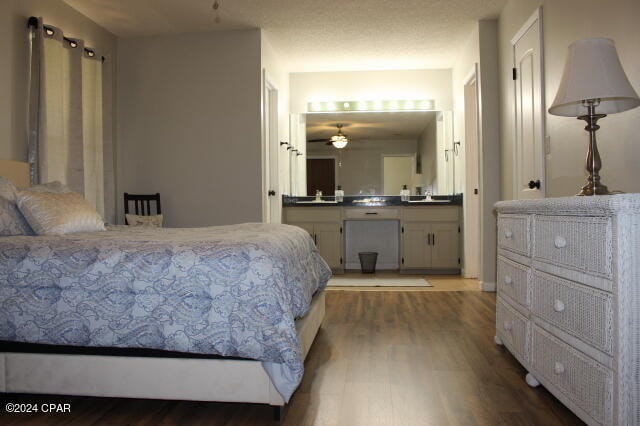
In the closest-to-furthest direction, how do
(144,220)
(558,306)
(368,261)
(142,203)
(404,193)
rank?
1. (558,306)
2. (144,220)
3. (142,203)
4. (368,261)
5. (404,193)

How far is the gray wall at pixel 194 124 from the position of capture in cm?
483

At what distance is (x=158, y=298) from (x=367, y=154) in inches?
194

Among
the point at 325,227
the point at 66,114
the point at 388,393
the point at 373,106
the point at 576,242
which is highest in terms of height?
the point at 373,106

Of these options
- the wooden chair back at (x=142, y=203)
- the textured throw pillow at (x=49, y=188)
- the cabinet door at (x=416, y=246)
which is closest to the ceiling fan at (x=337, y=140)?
the cabinet door at (x=416, y=246)

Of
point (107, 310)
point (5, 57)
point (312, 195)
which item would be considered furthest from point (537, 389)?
point (312, 195)

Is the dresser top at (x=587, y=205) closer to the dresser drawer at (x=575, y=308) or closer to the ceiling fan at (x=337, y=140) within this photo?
the dresser drawer at (x=575, y=308)

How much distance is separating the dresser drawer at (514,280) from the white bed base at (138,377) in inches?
46.8

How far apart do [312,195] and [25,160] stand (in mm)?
3563

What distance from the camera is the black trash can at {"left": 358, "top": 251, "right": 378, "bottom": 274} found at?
595cm

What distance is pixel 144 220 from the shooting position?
453 centimetres

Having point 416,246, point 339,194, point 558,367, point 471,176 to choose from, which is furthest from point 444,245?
point 558,367

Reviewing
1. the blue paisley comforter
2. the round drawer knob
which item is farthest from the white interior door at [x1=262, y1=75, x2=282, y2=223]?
the round drawer knob

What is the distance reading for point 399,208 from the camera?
19.4 ft

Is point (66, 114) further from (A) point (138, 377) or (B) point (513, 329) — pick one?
(B) point (513, 329)
